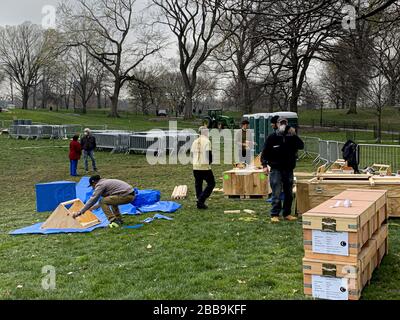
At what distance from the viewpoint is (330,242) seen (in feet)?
17.7

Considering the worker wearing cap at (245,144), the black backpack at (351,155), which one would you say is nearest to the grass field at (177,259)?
the black backpack at (351,155)

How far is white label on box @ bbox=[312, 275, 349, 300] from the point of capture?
531cm

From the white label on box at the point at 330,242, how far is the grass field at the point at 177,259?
24.6 inches

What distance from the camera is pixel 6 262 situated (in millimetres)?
7660

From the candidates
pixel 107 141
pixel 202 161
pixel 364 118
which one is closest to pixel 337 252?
pixel 202 161

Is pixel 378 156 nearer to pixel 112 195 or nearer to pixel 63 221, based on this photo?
pixel 112 195

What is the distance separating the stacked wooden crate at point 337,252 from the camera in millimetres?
5273

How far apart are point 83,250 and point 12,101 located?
4610 inches

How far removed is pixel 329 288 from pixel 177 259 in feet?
8.71

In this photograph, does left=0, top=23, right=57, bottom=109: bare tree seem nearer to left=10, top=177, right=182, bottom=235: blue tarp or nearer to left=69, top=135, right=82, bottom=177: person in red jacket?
left=69, top=135, right=82, bottom=177: person in red jacket

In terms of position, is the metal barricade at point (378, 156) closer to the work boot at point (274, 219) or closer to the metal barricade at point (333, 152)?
the metal barricade at point (333, 152)

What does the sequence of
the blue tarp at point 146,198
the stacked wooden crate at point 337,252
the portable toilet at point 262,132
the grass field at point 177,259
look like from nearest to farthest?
the stacked wooden crate at point 337,252 → the grass field at point 177,259 → the blue tarp at point 146,198 → the portable toilet at point 262,132

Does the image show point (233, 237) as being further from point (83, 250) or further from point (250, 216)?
point (83, 250)

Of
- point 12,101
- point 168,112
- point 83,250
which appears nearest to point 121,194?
point 83,250
